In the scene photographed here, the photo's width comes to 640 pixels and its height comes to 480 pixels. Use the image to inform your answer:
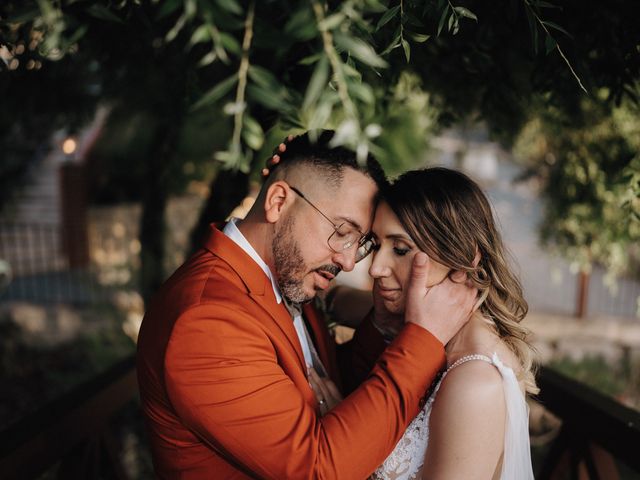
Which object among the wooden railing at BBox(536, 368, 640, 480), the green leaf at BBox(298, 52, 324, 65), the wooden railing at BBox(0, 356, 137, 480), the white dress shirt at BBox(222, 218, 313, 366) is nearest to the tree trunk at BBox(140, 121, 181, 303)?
the wooden railing at BBox(0, 356, 137, 480)

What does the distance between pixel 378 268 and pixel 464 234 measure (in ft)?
1.17

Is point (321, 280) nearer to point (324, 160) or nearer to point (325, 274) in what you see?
point (325, 274)

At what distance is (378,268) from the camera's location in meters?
2.10

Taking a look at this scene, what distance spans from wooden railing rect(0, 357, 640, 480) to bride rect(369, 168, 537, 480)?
1.56ft

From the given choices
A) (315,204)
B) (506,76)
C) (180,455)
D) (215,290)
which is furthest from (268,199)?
(506,76)

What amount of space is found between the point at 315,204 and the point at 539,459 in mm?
5046

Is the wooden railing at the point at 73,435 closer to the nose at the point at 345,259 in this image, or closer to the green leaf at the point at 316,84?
the nose at the point at 345,259

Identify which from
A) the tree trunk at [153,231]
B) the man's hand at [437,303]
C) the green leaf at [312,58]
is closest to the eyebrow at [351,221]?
the man's hand at [437,303]

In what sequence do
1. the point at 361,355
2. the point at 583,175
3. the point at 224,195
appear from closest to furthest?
1. the point at 361,355
2. the point at 224,195
3. the point at 583,175

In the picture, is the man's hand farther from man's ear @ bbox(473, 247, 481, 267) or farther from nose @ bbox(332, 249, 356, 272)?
nose @ bbox(332, 249, 356, 272)

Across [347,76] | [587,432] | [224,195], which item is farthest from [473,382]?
[224,195]

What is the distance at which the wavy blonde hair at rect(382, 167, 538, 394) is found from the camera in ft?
6.75

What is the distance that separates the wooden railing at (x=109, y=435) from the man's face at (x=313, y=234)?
45.1 inches

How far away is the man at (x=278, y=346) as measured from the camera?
1.53 m
